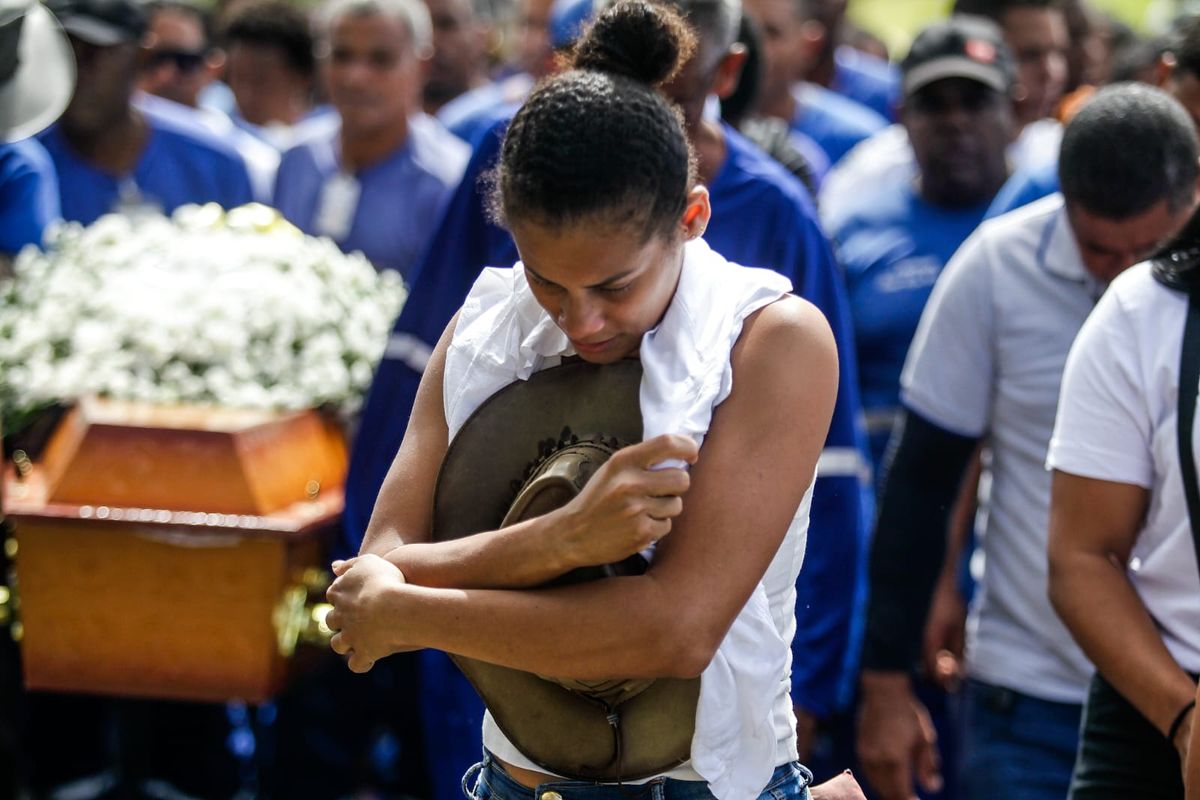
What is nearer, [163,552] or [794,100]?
[163,552]

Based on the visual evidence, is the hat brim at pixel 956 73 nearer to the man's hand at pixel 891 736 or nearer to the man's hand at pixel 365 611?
the man's hand at pixel 891 736

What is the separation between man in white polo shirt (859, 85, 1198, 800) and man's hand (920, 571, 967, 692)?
481mm

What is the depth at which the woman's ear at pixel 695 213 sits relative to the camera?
92.0 inches

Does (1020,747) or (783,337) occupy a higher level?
(783,337)

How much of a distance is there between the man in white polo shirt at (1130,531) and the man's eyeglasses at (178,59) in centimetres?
625

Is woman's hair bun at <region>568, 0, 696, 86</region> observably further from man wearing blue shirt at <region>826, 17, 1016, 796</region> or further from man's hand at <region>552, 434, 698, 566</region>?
man wearing blue shirt at <region>826, 17, 1016, 796</region>

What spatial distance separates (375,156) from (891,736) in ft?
9.85

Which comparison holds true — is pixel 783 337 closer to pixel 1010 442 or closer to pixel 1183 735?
pixel 1183 735

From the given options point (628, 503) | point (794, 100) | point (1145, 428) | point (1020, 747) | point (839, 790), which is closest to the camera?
point (628, 503)

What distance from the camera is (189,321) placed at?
4.33 metres

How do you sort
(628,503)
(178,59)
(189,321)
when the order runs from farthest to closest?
(178,59), (189,321), (628,503)

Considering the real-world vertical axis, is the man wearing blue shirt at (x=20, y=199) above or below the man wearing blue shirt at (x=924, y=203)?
below

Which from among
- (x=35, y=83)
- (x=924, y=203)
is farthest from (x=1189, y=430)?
(x=35, y=83)

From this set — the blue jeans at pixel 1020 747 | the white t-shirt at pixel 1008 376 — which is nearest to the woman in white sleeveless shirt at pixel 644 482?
the blue jeans at pixel 1020 747
